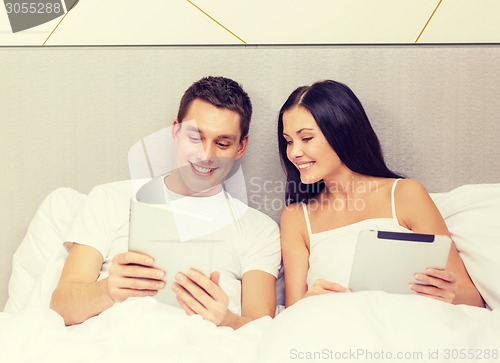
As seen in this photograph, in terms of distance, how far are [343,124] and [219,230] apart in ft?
1.46

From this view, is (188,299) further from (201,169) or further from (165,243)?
(201,169)

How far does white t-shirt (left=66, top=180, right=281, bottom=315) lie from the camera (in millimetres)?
1307

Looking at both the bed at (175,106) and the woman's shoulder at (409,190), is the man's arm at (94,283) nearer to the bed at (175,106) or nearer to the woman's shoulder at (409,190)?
the bed at (175,106)

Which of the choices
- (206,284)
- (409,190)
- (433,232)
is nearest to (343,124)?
(409,190)

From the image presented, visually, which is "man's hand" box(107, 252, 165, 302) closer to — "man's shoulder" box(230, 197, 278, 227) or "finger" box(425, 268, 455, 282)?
"man's shoulder" box(230, 197, 278, 227)

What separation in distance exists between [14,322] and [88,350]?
0.55 feet

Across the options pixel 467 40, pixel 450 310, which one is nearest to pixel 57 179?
pixel 450 310

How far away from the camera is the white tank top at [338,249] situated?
129 cm

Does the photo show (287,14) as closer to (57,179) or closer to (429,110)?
(429,110)

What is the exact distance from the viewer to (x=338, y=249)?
132 centimetres

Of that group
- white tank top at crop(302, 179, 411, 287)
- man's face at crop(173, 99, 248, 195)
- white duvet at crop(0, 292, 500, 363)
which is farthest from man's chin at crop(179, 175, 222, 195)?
white duvet at crop(0, 292, 500, 363)

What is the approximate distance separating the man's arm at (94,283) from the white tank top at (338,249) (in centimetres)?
47

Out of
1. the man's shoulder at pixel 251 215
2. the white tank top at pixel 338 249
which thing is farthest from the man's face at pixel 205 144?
the white tank top at pixel 338 249

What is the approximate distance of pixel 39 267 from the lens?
1379 mm
